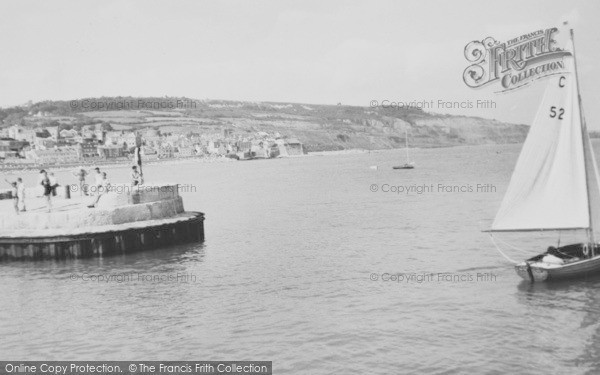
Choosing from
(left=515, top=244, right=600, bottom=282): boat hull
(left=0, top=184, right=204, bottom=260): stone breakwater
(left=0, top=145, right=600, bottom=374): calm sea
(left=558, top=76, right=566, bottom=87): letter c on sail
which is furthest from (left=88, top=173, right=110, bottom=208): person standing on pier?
(left=558, top=76, right=566, bottom=87): letter c on sail

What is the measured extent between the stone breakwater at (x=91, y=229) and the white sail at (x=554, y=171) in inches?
685

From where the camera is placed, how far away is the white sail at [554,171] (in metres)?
20.9

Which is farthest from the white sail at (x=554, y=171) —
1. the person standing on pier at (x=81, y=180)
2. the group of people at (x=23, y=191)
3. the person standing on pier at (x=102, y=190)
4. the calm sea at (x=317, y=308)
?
the person standing on pier at (x=81, y=180)

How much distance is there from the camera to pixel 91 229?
28625mm

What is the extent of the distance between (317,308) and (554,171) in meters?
10.0

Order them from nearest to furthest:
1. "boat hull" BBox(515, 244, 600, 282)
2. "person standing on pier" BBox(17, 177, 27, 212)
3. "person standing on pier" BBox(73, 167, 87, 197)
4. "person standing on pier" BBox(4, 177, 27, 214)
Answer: "boat hull" BBox(515, 244, 600, 282), "person standing on pier" BBox(17, 177, 27, 212), "person standing on pier" BBox(4, 177, 27, 214), "person standing on pier" BBox(73, 167, 87, 197)

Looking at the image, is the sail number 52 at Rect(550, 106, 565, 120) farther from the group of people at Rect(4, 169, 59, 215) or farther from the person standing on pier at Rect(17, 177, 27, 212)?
the person standing on pier at Rect(17, 177, 27, 212)

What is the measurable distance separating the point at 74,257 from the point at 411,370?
19698 millimetres

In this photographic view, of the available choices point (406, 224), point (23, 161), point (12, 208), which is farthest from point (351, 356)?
point (23, 161)

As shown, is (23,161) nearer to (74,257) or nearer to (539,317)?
(74,257)

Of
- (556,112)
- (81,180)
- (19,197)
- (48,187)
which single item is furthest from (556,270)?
(81,180)

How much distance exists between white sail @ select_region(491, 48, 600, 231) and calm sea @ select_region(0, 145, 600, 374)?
7.92 ft

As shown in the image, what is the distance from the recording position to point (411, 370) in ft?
47.7

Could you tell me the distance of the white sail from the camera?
20938 mm
